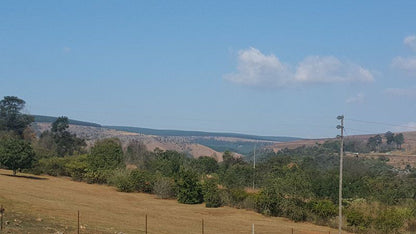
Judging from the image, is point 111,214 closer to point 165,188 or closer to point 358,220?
point 165,188

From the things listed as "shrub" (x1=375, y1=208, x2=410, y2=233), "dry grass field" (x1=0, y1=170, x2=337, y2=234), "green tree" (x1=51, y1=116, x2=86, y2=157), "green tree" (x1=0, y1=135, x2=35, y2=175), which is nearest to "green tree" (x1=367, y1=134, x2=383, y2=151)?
"green tree" (x1=51, y1=116, x2=86, y2=157)

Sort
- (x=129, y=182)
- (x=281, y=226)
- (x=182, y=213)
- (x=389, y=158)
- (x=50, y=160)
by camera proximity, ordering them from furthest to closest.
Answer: (x=389, y=158) → (x=50, y=160) → (x=129, y=182) → (x=182, y=213) → (x=281, y=226)

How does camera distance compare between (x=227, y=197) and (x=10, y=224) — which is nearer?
(x=10, y=224)

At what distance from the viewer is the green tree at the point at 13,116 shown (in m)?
130

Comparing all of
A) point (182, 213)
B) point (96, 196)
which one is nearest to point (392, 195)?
point (182, 213)

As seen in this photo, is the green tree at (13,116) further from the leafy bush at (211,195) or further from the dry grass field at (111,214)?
the leafy bush at (211,195)

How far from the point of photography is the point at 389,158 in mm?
137375

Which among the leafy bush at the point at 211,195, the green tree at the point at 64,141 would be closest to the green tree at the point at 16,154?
the leafy bush at the point at 211,195

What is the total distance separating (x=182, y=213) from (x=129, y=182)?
67.8 feet

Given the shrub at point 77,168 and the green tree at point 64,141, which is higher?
the green tree at point 64,141

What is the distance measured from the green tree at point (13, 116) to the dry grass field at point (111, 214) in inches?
2708

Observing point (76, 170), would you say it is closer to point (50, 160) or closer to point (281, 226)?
point (50, 160)

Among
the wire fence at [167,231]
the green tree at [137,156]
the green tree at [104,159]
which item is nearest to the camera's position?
the wire fence at [167,231]

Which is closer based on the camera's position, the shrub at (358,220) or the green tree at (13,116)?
the shrub at (358,220)
